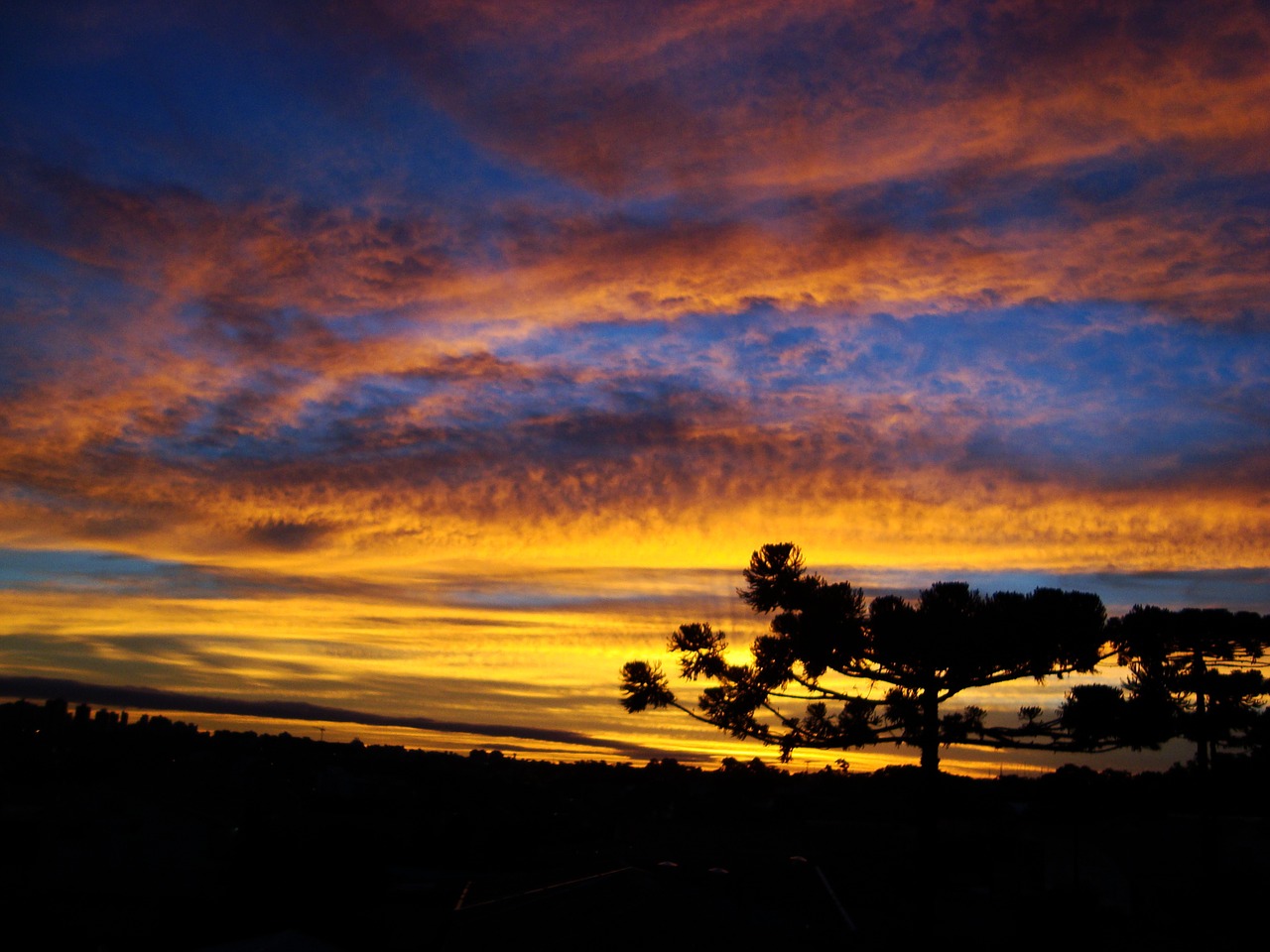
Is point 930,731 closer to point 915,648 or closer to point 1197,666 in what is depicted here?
point 915,648

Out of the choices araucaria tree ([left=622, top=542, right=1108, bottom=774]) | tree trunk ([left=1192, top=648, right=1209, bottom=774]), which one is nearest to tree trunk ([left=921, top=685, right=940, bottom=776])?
araucaria tree ([left=622, top=542, right=1108, bottom=774])

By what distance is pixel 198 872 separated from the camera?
1756 inches

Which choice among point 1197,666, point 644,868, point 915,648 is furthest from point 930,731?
point 644,868

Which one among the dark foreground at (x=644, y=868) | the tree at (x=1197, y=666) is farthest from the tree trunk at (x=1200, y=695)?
the dark foreground at (x=644, y=868)

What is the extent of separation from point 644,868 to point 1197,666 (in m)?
18.2

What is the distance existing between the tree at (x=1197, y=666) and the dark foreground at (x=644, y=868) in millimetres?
3663

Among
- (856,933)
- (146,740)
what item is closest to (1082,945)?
(856,933)

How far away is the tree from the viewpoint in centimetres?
1466

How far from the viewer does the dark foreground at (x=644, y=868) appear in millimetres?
20859

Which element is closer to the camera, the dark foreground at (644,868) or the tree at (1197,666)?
the tree at (1197,666)

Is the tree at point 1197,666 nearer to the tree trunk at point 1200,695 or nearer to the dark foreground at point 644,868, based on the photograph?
the tree trunk at point 1200,695

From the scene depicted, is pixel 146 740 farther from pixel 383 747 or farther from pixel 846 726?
pixel 846 726

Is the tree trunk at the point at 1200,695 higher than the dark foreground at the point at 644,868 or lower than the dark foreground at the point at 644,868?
higher

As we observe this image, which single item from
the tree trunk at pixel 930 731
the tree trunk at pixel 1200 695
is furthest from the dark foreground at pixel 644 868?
the tree trunk at pixel 1200 695
